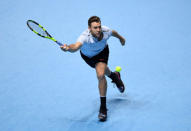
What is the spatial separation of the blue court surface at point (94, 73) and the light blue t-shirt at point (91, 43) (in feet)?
2.41

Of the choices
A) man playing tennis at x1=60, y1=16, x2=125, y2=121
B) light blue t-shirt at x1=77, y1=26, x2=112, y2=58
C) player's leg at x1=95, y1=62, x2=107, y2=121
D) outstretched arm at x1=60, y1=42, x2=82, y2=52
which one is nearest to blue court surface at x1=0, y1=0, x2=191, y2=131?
player's leg at x1=95, y1=62, x2=107, y2=121

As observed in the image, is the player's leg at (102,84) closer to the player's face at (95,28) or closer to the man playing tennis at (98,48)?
the man playing tennis at (98,48)

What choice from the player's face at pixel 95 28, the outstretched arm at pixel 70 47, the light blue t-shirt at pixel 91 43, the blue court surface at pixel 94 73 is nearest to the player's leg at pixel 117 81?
the blue court surface at pixel 94 73

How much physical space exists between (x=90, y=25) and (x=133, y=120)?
120 centimetres

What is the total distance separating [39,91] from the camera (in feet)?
14.4

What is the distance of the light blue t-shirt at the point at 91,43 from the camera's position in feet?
11.3

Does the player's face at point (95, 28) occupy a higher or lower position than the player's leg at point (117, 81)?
higher

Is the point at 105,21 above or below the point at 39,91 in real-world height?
above

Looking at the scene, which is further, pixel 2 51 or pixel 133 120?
pixel 2 51

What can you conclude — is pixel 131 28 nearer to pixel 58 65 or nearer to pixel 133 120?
pixel 58 65

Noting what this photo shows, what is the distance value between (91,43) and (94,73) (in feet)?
4.16

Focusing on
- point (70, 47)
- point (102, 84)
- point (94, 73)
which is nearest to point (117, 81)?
point (102, 84)

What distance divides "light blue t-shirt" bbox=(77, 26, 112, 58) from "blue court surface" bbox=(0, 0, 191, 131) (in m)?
0.74

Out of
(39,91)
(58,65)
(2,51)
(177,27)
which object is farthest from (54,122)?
(177,27)
